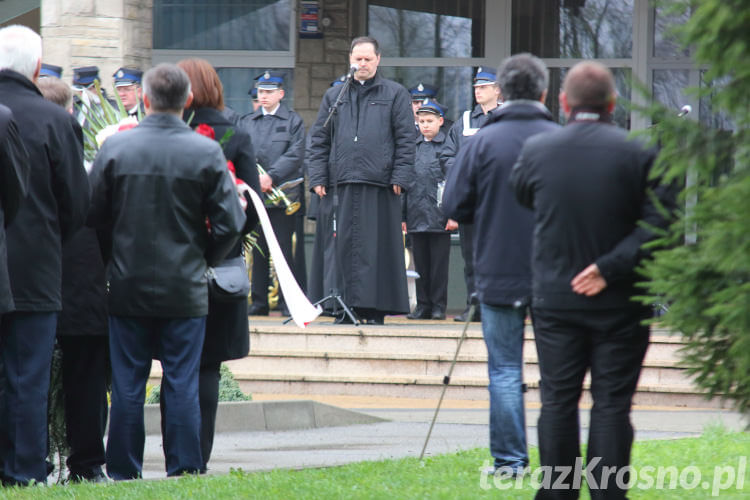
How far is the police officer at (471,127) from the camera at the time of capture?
444 inches

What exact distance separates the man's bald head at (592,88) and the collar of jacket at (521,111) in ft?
3.43

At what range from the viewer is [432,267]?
12.8 metres

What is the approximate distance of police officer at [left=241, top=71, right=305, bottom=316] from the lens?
12.3 meters

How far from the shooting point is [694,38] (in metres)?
3.69

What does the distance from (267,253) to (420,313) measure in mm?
1604

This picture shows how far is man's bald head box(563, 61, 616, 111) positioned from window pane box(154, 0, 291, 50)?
10798 millimetres

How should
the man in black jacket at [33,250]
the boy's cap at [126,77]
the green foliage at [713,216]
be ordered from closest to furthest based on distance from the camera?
the green foliage at [713,216] → the man in black jacket at [33,250] → the boy's cap at [126,77]

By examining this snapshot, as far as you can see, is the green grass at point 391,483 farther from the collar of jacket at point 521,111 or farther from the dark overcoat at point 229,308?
the collar of jacket at point 521,111

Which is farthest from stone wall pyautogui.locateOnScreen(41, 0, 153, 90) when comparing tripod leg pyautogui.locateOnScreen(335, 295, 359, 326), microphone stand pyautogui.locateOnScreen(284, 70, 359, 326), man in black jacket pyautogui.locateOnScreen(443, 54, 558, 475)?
man in black jacket pyautogui.locateOnScreen(443, 54, 558, 475)

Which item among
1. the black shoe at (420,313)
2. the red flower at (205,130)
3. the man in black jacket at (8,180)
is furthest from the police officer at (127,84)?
the man in black jacket at (8,180)

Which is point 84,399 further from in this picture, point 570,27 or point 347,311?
point 570,27

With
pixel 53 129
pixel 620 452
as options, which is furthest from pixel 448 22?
pixel 620 452

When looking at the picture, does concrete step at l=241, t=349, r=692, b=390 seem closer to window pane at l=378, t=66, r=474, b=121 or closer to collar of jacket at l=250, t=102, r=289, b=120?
collar of jacket at l=250, t=102, r=289, b=120

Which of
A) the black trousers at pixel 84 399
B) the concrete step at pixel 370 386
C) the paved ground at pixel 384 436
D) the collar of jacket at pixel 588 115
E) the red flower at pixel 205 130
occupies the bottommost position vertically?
the concrete step at pixel 370 386
